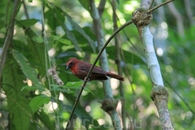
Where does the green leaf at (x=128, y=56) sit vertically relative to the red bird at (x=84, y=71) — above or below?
above

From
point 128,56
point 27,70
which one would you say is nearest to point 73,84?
point 27,70

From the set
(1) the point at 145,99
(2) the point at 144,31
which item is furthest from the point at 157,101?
(1) the point at 145,99

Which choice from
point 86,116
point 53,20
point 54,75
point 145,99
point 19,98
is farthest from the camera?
point 145,99

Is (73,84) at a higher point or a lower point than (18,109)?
higher

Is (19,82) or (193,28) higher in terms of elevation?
(193,28)

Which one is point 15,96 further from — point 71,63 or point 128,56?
point 128,56

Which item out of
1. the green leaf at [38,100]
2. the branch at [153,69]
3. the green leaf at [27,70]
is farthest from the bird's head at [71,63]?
the branch at [153,69]

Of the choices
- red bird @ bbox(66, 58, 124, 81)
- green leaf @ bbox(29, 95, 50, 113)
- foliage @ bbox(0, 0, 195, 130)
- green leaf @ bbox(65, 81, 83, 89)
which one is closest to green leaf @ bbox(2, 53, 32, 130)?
foliage @ bbox(0, 0, 195, 130)

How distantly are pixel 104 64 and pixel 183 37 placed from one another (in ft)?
5.66

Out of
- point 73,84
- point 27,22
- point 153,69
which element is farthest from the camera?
point 27,22

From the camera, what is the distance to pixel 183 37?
174 inches

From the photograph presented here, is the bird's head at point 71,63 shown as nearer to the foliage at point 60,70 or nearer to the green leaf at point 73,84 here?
the foliage at point 60,70

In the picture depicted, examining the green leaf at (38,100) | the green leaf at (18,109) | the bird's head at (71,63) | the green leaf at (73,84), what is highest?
the bird's head at (71,63)

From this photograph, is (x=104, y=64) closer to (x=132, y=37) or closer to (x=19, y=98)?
(x=19, y=98)
